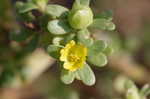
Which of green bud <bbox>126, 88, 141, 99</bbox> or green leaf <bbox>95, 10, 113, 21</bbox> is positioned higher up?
green leaf <bbox>95, 10, 113, 21</bbox>

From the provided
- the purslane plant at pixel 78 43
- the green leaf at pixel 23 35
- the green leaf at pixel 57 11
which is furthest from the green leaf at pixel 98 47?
the green leaf at pixel 23 35

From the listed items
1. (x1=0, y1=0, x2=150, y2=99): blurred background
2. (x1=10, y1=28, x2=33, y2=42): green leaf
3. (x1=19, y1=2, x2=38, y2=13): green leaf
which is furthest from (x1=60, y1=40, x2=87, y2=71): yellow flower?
(x1=0, y1=0, x2=150, y2=99): blurred background

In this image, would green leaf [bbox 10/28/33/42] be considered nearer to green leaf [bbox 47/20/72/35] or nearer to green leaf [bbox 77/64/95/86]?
green leaf [bbox 47/20/72/35]

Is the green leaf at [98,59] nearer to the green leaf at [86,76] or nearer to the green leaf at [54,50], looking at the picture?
the green leaf at [86,76]

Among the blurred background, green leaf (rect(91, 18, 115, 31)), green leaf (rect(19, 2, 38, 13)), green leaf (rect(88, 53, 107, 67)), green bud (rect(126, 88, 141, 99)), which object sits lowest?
the blurred background

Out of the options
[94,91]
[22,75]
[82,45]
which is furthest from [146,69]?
[82,45]

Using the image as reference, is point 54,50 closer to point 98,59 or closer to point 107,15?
point 98,59

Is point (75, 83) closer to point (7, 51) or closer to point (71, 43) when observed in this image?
point (7, 51)
